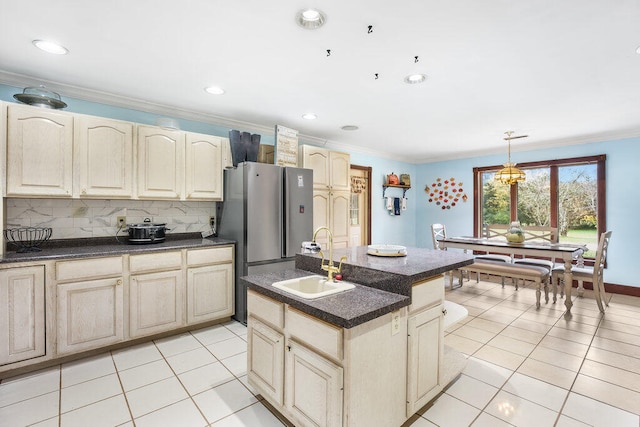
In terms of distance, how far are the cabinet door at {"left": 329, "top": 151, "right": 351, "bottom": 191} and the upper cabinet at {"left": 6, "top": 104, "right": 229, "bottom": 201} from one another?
163cm

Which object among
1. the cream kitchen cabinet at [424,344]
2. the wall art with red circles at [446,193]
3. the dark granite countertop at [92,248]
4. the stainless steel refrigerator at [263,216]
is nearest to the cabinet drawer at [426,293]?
the cream kitchen cabinet at [424,344]

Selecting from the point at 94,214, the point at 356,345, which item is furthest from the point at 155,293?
the point at 356,345

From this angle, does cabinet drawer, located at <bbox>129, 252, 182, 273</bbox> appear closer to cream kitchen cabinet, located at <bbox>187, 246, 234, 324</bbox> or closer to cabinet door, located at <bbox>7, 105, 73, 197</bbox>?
cream kitchen cabinet, located at <bbox>187, 246, 234, 324</bbox>

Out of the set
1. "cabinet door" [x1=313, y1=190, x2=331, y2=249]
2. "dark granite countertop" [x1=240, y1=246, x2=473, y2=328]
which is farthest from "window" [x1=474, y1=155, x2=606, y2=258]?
"dark granite countertop" [x1=240, y1=246, x2=473, y2=328]

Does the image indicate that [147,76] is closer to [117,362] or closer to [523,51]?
[117,362]

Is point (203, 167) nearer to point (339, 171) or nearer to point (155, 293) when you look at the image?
point (155, 293)

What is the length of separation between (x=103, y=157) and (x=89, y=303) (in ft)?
4.20

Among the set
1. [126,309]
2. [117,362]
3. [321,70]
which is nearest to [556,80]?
[321,70]

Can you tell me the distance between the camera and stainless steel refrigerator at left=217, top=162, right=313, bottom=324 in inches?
126

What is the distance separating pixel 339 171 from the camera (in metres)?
4.55

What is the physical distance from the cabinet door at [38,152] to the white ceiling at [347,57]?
0.39 m

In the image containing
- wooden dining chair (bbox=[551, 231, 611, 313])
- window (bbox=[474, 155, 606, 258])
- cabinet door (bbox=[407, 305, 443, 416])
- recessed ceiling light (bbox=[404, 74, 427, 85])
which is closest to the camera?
cabinet door (bbox=[407, 305, 443, 416])

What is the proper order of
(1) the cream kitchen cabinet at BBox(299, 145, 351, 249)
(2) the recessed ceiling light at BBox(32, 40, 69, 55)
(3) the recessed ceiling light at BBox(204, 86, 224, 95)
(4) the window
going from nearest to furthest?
(2) the recessed ceiling light at BBox(32, 40, 69, 55)
(3) the recessed ceiling light at BBox(204, 86, 224, 95)
(1) the cream kitchen cabinet at BBox(299, 145, 351, 249)
(4) the window

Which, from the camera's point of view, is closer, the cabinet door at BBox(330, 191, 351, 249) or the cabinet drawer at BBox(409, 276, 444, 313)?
the cabinet drawer at BBox(409, 276, 444, 313)
